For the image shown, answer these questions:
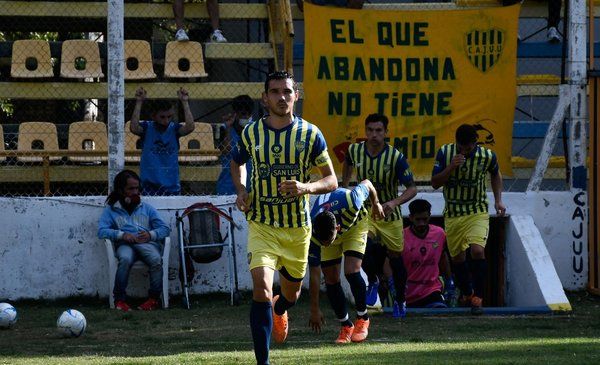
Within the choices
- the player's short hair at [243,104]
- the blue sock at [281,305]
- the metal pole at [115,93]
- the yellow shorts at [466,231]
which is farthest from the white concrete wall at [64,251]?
the blue sock at [281,305]

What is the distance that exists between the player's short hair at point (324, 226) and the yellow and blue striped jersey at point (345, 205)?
0.51m

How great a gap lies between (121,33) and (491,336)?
5612 mm

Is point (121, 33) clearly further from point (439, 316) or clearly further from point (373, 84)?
point (439, 316)

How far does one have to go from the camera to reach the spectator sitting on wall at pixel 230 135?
46.7 ft

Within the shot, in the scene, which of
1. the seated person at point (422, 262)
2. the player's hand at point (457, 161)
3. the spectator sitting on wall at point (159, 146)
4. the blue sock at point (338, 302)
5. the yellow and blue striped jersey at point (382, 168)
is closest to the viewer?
the blue sock at point (338, 302)

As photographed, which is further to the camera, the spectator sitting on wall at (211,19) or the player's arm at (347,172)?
the spectator sitting on wall at (211,19)

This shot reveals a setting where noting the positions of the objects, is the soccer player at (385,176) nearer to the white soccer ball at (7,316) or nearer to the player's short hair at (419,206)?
the player's short hair at (419,206)

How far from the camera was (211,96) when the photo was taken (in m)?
15.5

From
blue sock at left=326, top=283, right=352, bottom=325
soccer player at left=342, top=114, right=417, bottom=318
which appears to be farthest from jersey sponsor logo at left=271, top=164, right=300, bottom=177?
soccer player at left=342, top=114, right=417, bottom=318

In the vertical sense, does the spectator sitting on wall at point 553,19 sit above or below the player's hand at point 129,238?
above

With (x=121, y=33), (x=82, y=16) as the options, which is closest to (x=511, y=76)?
(x=121, y=33)

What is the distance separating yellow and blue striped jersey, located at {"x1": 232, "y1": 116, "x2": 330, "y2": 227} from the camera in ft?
27.3

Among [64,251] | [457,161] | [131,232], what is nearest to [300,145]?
[457,161]

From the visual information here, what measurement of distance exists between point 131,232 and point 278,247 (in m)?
5.08
